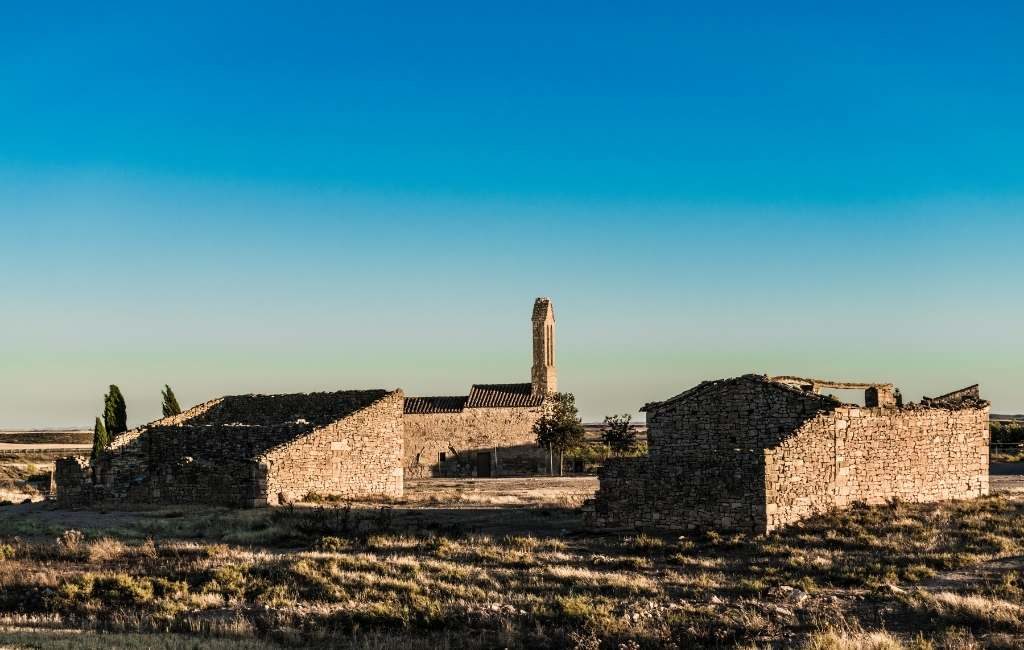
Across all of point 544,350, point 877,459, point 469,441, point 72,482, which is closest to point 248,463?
point 72,482

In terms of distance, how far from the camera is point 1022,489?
28328 mm

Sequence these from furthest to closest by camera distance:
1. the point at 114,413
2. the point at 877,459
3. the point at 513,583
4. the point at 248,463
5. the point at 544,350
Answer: the point at 544,350 < the point at 114,413 < the point at 248,463 < the point at 877,459 < the point at 513,583

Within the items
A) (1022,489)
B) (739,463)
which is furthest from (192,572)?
(1022,489)

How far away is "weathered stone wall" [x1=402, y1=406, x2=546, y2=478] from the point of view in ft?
172

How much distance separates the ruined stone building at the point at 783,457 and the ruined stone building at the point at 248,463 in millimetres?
10442

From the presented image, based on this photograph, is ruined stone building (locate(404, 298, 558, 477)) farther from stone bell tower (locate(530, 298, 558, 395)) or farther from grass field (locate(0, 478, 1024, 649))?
grass field (locate(0, 478, 1024, 649))

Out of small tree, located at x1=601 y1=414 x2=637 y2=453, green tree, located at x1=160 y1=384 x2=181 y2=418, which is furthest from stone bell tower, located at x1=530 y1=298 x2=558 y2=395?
green tree, located at x1=160 y1=384 x2=181 y2=418

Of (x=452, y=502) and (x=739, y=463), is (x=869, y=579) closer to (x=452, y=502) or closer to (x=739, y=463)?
(x=739, y=463)

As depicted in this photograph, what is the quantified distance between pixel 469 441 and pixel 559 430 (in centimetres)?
531

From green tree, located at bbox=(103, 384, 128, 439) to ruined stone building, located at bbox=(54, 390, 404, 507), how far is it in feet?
57.7

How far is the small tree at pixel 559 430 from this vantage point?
51.4 m

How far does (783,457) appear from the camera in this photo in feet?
68.0

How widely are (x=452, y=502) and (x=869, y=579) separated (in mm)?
16614

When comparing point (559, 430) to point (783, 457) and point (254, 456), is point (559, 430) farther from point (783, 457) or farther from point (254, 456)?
point (783, 457)
